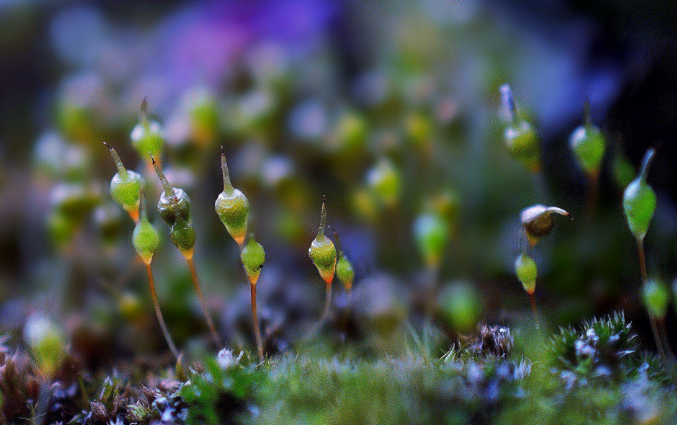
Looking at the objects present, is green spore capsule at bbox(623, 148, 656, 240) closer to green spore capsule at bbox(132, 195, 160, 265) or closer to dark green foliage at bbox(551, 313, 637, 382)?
dark green foliage at bbox(551, 313, 637, 382)

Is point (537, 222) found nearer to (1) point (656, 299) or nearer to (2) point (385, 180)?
(1) point (656, 299)

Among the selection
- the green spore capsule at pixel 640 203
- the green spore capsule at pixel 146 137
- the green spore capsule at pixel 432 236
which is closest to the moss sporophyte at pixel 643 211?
the green spore capsule at pixel 640 203

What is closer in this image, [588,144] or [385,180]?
[588,144]

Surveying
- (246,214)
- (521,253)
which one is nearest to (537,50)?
(521,253)

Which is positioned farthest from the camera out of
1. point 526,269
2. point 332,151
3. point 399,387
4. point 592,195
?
point 332,151

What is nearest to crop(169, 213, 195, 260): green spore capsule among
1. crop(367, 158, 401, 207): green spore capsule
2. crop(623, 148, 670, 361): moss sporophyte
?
crop(367, 158, 401, 207): green spore capsule

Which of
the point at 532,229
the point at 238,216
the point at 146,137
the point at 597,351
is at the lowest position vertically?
the point at 597,351

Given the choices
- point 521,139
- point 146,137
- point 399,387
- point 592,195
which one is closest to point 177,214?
point 146,137
